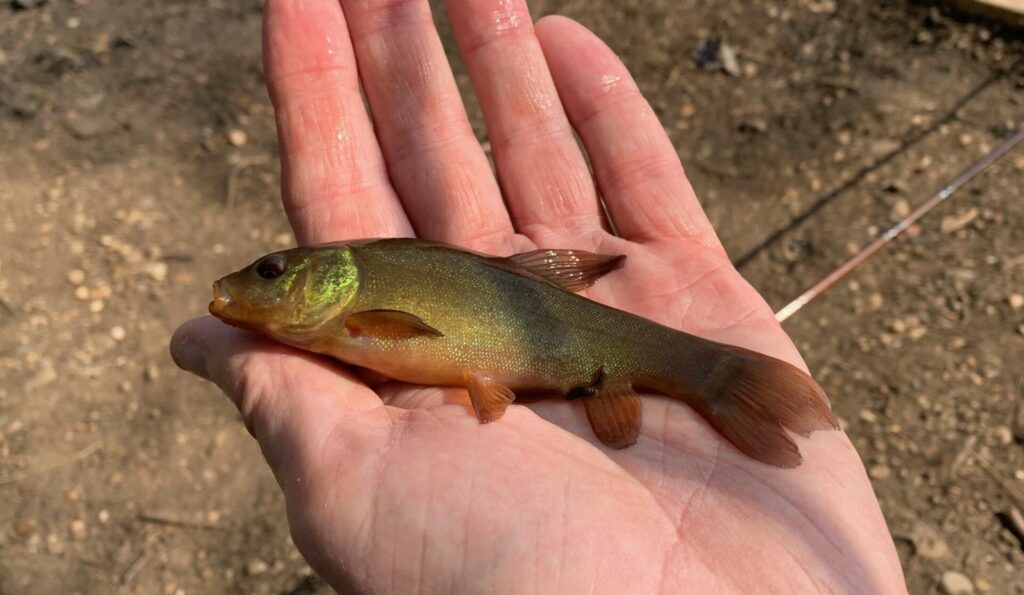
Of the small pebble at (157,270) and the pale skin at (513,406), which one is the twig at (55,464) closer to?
the small pebble at (157,270)

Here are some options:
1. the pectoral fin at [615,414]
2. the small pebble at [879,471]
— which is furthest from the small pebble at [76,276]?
the small pebble at [879,471]

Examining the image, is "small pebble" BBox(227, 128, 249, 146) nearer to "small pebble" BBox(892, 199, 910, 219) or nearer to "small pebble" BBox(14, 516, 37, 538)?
"small pebble" BBox(14, 516, 37, 538)

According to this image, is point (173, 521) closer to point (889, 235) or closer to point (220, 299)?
point (220, 299)

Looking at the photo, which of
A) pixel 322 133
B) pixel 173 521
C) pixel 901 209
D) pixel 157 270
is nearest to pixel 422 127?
pixel 322 133

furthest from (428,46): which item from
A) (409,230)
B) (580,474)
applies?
(580,474)

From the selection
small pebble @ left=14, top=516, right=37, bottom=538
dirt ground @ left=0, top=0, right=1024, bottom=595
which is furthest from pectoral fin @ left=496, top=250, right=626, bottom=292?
small pebble @ left=14, top=516, right=37, bottom=538

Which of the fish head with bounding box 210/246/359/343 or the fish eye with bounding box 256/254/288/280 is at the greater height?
the fish eye with bounding box 256/254/288/280
